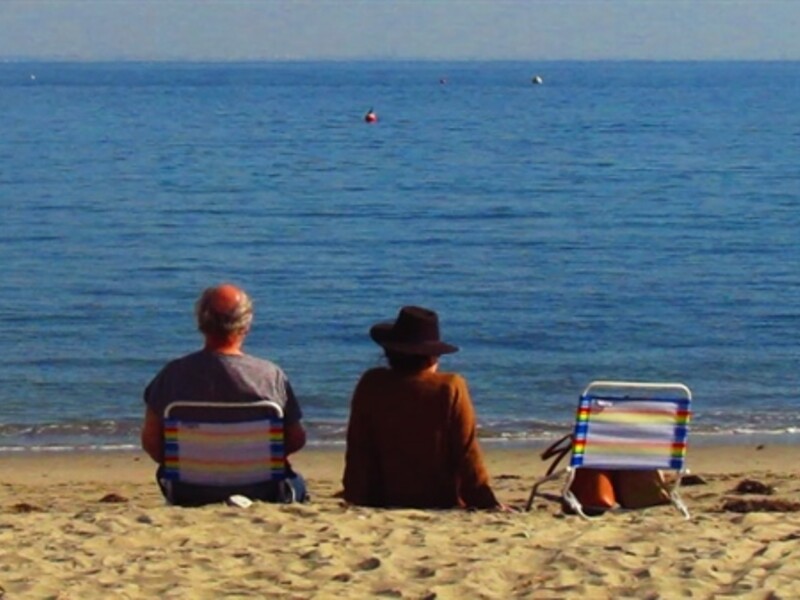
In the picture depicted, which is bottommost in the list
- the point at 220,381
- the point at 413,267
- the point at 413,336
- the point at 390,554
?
the point at 413,267

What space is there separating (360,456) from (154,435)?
81cm

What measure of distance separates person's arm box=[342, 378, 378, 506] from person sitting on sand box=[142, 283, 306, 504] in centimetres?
22

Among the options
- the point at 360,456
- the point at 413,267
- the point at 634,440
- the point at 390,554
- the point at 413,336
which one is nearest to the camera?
the point at 390,554

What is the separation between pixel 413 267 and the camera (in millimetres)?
22438

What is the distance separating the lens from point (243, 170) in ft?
138

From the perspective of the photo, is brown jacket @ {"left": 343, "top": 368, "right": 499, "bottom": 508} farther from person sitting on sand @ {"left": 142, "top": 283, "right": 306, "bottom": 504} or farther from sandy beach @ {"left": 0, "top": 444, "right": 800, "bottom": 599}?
person sitting on sand @ {"left": 142, "top": 283, "right": 306, "bottom": 504}

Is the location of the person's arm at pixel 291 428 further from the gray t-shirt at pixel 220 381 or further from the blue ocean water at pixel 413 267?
the blue ocean water at pixel 413 267

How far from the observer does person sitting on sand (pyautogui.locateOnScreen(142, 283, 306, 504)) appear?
20.5ft

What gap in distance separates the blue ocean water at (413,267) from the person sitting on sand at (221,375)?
568cm

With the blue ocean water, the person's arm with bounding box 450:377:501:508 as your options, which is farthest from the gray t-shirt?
the blue ocean water

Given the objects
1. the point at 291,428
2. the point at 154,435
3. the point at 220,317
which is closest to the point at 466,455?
the point at 291,428

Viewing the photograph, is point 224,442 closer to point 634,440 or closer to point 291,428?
point 291,428

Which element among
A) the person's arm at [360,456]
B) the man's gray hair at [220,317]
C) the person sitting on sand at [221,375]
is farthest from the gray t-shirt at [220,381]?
the person's arm at [360,456]

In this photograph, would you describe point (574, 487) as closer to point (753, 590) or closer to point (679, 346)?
point (753, 590)
